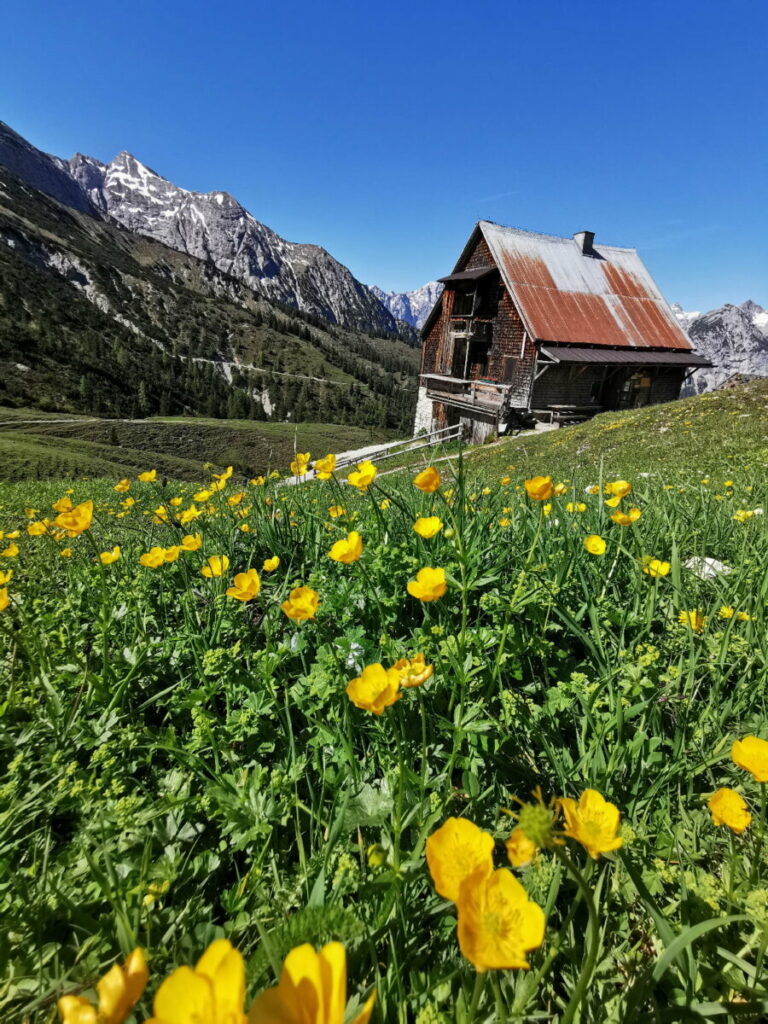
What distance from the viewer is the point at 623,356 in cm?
2450

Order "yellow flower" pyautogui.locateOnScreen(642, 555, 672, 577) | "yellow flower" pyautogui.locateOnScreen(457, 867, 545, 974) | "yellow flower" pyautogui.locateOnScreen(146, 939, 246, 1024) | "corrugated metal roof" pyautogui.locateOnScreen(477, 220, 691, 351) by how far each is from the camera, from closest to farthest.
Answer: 1. "yellow flower" pyautogui.locateOnScreen(146, 939, 246, 1024)
2. "yellow flower" pyautogui.locateOnScreen(457, 867, 545, 974)
3. "yellow flower" pyautogui.locateOnScreen(642, 555, 672, 577)
4. "corrugated metal roof" pyautogui.locateOnScreen(477, 220, 691, 351)

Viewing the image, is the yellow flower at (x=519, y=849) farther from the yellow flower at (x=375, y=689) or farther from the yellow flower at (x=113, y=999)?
the yellow flower at (x=113, y=999)

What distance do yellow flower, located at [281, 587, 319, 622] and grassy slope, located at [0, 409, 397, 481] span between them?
11.3 meters

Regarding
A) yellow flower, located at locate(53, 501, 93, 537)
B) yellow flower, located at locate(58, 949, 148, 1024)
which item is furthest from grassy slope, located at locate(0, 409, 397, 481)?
yellow flower, located at locate(58, 949, 148, 1024)

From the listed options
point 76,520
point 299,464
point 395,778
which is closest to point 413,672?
point 395,778

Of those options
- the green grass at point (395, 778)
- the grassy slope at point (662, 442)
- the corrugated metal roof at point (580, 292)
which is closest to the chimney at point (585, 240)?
the corrugated metal roof at point (580, 292)

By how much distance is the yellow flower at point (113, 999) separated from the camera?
2.01ft

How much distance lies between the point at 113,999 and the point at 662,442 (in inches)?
623

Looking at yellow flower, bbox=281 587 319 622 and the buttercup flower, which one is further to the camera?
the buttercup flower

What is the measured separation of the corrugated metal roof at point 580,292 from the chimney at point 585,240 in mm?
150

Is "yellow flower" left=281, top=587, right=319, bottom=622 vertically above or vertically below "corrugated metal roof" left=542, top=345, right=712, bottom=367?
below

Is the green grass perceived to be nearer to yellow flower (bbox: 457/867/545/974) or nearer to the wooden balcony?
yellow flower (bbox: 457/867/545/974)

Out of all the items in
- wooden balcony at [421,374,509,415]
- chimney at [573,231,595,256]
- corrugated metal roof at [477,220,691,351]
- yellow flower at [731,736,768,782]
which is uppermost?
chimney at [573,231,595,256]

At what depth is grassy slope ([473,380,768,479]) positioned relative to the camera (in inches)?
428
